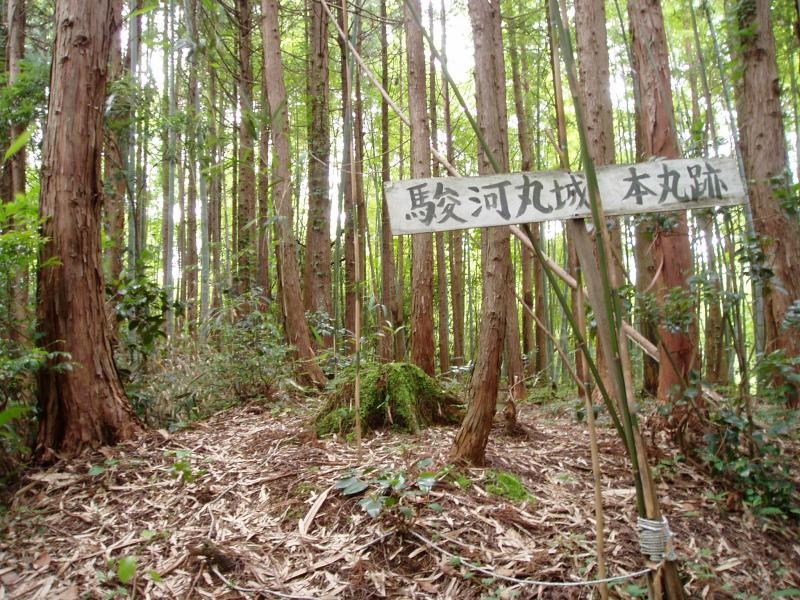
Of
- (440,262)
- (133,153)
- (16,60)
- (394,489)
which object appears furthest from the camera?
(440,262)

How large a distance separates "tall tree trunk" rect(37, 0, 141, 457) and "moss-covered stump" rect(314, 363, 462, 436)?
1.17 metres

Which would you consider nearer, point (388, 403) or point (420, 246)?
point (388, 403)

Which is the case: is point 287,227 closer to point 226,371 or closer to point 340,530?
point 226,371

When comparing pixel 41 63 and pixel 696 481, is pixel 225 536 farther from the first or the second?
pixel 41 63

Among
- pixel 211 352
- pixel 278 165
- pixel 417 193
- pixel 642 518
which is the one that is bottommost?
pixel 642 518

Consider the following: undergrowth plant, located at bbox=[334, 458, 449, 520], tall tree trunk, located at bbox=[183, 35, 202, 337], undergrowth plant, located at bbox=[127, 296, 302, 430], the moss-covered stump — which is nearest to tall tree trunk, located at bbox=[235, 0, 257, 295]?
tall tree trunk, located at bbox=[183, 35, 202, 337]

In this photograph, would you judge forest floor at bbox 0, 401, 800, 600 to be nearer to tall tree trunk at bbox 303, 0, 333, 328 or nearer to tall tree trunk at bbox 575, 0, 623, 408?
tall tree trunk at bbox 575, 0, 623, 408

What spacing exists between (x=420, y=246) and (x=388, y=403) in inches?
86.7

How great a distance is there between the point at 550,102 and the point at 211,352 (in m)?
6.27

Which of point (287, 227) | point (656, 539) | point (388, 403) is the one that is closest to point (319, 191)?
point (287, 227)

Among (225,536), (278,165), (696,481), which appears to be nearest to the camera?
(225,536)

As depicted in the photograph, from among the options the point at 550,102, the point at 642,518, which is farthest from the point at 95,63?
the point at 550,102

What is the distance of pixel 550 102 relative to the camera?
8117mm

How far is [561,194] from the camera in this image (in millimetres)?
1506
